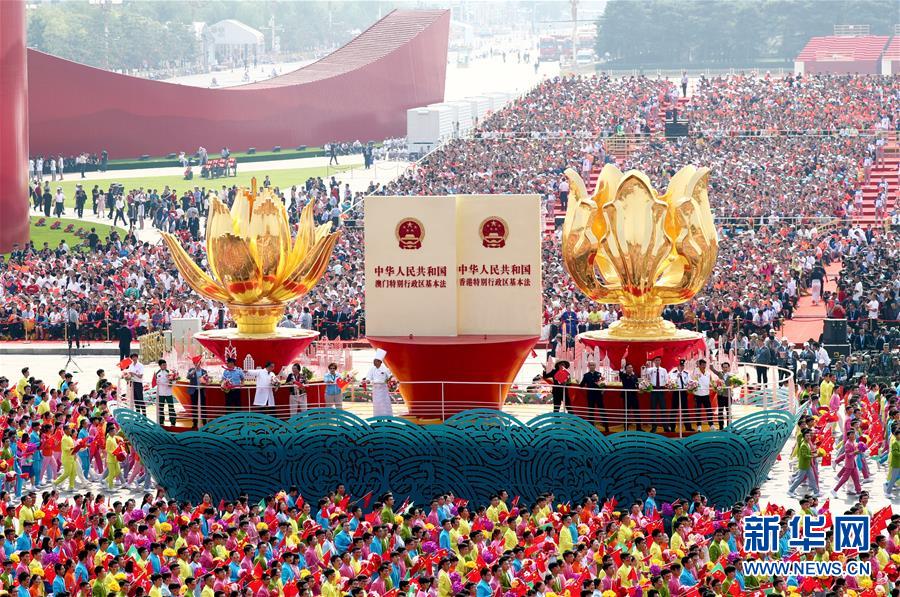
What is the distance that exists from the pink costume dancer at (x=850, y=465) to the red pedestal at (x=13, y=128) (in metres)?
29.9

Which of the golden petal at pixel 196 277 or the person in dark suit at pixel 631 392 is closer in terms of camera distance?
the person in dark suit at pixel 631 392

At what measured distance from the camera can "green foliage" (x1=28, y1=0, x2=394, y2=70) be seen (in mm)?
131000

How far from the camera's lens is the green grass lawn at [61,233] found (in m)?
52.2

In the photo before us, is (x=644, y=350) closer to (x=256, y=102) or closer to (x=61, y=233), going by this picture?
(x=61, y=233)

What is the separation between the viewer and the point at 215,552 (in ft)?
68.2

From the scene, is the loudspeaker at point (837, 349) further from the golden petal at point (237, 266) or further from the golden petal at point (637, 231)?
the golden petal at point (237, 266)

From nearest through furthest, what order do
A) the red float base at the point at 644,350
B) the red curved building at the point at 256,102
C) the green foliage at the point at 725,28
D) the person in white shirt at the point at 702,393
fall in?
the person in white shirt at the point at 702,393, the red float base at the point at 644,350, the red curved building at the point at 256,102, the green foliage at the point at 725,28

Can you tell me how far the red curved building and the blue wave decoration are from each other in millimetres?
40959

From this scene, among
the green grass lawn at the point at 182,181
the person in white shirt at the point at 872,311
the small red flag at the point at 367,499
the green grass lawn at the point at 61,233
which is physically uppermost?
the green grass lawn at the point at 182,181

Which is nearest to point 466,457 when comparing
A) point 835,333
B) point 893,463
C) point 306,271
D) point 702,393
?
point 702,393

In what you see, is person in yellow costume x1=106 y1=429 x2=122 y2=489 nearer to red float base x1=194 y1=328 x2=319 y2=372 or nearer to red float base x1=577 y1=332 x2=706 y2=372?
red float base x1=194 y1=328 x2=319 y2=372

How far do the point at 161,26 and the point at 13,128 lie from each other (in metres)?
94.9

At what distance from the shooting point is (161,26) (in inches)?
5655

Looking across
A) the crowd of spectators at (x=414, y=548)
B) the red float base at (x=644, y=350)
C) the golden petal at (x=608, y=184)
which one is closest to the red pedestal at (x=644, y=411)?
the red float base at (x=644, y=350)
